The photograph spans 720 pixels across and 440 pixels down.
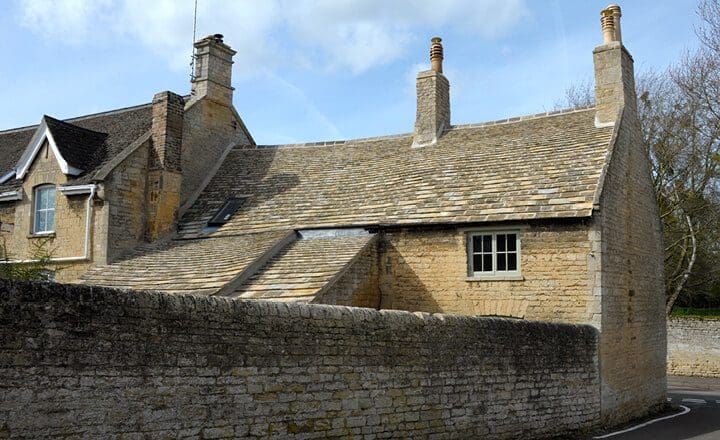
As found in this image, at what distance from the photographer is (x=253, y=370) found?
7949mm

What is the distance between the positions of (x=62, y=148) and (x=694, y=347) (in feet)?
87.4

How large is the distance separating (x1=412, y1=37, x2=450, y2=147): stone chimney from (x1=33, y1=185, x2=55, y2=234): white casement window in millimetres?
10521

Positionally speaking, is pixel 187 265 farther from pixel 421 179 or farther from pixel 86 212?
pixel 421 179

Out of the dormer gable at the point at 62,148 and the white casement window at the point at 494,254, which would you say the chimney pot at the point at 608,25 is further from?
the dormer gable at the point at 62,148

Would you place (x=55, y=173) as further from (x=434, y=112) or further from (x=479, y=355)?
(x=479, y=355)

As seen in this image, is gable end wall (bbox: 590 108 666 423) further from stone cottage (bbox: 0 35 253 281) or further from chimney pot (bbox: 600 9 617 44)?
stone cottage (bbox: 0 35 253 281)

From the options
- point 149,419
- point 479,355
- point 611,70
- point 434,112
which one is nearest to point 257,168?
point 434,112

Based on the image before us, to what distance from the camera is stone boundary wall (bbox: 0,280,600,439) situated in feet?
20.2

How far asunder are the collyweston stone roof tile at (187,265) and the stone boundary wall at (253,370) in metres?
5.72

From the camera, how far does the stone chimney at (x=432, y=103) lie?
845 inches

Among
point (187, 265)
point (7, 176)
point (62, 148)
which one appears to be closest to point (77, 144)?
point (62, 148)

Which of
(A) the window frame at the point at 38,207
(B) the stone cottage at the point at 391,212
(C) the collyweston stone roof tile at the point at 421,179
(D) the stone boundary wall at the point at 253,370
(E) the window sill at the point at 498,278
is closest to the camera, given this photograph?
(D) the stone boundary wall at the point at 253,370

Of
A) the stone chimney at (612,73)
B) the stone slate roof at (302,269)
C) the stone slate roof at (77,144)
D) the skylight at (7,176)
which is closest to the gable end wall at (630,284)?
the stone chimney at (612,73)

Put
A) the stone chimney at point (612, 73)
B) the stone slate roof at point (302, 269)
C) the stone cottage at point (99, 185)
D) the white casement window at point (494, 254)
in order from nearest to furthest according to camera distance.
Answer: the stone slate roof at point (302, 269) → the white casement window at point (494, 254) → the stone chimney at point (612, 73) → the stone cottage at point (99, 185)
